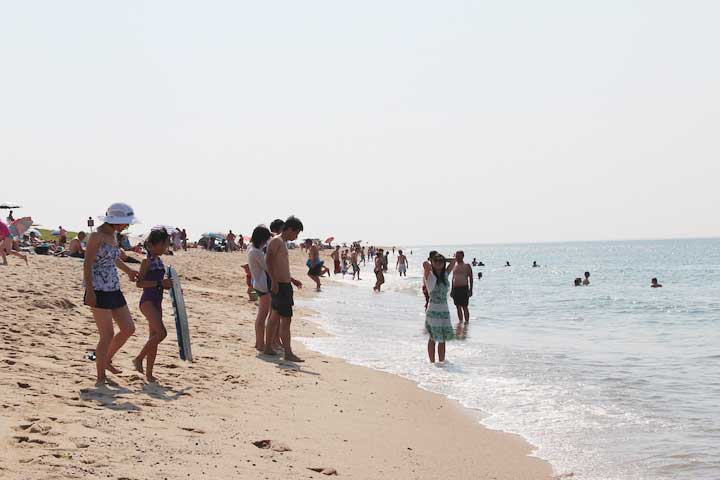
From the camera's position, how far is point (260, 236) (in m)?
9.32

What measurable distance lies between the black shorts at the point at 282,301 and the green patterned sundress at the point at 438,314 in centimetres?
216

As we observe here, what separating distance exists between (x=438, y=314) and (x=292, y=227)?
2.64 metres

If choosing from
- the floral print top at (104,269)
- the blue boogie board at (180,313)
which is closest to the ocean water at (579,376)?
the blue boogie board at (180,313)

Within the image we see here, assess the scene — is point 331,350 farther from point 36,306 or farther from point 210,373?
point 36,306

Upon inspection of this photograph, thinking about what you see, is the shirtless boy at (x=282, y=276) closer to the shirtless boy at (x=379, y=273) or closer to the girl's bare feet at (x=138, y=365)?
the girl's bare feet at (x=138, y=365)

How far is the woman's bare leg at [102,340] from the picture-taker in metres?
5.93

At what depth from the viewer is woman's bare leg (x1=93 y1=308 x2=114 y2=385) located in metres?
5.93

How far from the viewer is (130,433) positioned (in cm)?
468

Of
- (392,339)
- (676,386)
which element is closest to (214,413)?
(676,386)

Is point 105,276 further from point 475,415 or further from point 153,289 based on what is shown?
point 475,415

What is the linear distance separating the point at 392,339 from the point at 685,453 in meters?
7.26

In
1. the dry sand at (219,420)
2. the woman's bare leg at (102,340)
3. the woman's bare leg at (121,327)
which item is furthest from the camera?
the woman's bare leg at (121,327)

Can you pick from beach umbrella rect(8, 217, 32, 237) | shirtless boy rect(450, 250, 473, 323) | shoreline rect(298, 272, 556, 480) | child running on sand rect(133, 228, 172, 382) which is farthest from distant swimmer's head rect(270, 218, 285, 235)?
beach umbrella rect(8, 217, 32, 237)

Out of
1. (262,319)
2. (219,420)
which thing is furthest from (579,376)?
(219,420)
